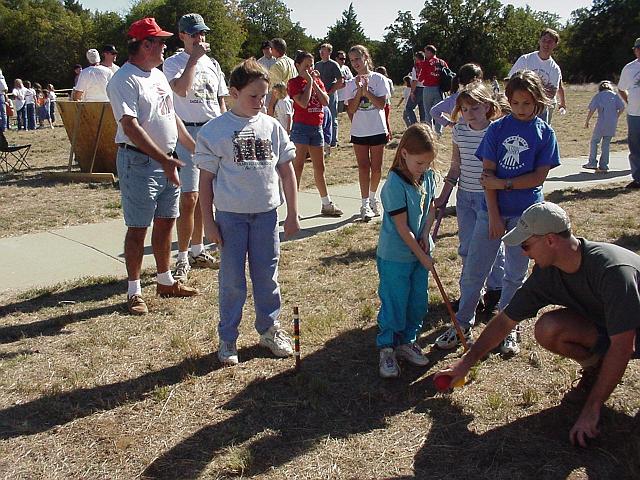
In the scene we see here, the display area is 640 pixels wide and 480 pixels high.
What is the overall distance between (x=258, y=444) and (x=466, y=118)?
8.39 feet

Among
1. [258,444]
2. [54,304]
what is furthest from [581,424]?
[54,304]

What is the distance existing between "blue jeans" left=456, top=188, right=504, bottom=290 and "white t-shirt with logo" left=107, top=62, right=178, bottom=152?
215cm

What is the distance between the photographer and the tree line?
2356 inches

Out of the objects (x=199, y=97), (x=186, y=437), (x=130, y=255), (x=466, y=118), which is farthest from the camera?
(x=199, y=97)

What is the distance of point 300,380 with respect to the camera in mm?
4035

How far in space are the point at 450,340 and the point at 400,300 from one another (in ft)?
1.80

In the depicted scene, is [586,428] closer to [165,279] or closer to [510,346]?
[510,346]

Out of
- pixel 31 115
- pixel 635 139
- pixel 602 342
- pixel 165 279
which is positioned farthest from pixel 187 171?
pixel 31 115

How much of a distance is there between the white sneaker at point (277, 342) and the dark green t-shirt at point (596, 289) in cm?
153

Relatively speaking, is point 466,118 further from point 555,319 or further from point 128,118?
point 128,118

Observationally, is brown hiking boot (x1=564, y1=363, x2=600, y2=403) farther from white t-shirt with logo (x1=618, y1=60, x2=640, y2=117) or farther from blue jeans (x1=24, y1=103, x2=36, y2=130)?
blue jeans (x1=24, y1=103, x2=36, y2=130)

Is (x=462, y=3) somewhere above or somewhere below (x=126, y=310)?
Result: above

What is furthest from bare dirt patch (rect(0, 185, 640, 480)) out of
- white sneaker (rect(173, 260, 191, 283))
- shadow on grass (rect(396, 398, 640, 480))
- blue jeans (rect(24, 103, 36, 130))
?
blue jeans (rect(24, 103, 36, 130))

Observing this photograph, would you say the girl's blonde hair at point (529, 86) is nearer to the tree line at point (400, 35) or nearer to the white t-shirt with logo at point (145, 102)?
the white t-shirt with logo at point (145, 102)
